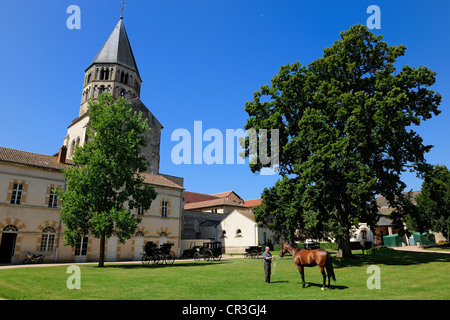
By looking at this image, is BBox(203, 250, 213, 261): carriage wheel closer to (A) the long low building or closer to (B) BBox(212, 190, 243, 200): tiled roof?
(A) the long low building

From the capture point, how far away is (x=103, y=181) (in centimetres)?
2153

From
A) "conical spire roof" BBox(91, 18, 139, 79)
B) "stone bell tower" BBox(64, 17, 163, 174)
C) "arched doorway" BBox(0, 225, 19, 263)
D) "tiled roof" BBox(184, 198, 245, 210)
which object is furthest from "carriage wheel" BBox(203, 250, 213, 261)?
"conical spire roof" BBox(91, 18, 139, 79)

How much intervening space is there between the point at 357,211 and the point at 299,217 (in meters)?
4.01

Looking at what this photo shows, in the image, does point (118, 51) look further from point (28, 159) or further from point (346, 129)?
point (346, 129)

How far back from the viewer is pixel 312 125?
20125mm

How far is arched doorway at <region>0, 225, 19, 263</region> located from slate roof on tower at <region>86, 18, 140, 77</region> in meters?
34.2

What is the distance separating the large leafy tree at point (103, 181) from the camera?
67.2ft

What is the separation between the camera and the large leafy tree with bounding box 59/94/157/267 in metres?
20.5

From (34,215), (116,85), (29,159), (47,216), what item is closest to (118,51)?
(116,85)

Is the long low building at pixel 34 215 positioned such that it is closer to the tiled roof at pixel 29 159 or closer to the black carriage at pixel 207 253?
the tiled roof at pixel 29 159

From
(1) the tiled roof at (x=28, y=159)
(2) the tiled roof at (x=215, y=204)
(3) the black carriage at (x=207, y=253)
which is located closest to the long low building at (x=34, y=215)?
(1) the tiled roof at (x=28, y=159)

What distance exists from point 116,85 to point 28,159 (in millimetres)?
25571

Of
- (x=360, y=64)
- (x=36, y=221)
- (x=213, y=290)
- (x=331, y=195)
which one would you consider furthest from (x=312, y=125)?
(x=36, y=221)

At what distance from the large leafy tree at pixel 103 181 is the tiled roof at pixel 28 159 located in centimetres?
630
